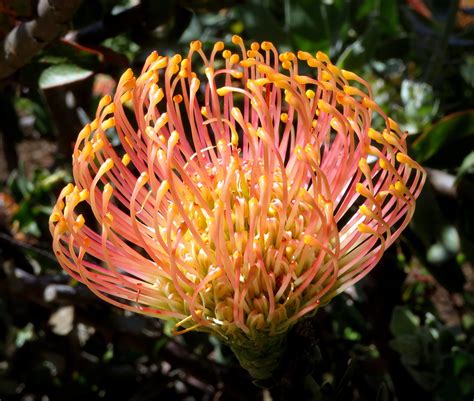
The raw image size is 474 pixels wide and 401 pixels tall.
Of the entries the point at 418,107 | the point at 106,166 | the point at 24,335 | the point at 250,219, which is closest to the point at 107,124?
the point at 106,166

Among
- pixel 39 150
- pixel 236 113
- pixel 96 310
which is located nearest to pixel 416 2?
pixel 96 310

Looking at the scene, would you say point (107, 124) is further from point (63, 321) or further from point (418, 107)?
point (418, 107)

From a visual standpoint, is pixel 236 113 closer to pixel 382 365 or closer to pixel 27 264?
pixel 382 365

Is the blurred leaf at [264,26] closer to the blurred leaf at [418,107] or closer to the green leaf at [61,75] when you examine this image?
the blurred leaf at [418,107]

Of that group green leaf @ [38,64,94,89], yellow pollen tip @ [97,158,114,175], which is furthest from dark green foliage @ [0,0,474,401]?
yellow pollen tip @ [97,158,114,175]

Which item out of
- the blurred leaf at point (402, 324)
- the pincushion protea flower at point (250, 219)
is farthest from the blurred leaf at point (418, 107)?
the pincushion protea flower at point (250, 219)
